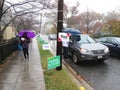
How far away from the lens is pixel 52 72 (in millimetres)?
9164

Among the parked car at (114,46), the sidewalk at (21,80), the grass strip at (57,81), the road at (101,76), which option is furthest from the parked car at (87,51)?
the sidewalk at (21,80)

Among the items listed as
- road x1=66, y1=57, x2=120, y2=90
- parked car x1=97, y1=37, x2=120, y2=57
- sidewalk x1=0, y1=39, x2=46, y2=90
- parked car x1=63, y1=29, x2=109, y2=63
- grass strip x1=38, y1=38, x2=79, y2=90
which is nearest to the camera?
sidewalk x1=0, y1=39, x2=46, y2=90

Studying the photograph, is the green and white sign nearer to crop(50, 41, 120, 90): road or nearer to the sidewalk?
the sidewalk

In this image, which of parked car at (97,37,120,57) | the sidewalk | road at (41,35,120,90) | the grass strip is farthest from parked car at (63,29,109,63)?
the sidewalk

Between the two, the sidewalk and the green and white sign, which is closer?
the sidewalk

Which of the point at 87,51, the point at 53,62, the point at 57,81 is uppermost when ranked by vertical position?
the point at 87,51

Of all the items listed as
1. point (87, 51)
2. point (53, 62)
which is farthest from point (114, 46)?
point (53, 62)

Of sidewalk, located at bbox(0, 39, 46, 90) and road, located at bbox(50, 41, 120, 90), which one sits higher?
sidewalk, located at bbox(0, 39, 46, 90)

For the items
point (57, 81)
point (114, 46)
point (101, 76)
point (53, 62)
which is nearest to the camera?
point (57, 81)

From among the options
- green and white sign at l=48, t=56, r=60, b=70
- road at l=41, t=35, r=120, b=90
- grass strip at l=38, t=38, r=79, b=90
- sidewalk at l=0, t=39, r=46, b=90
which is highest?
green and white sign at l=48, t=56, r=60, b=70

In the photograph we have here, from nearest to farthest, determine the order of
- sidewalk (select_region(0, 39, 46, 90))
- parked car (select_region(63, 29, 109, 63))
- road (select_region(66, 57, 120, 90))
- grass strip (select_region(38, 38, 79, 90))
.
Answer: sidewalk (select_region(0, 39, 46, 90)) < grass strip (select_region(38, 38, 79, 90)) < road (select_region(66, 57, 120, 90)) < parked car (select_region(63, 29, 109, 63))

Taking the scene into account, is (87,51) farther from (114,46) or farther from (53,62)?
(114,46)

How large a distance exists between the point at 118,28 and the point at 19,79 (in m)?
32.1

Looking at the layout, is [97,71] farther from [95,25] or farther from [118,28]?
[95,25]
